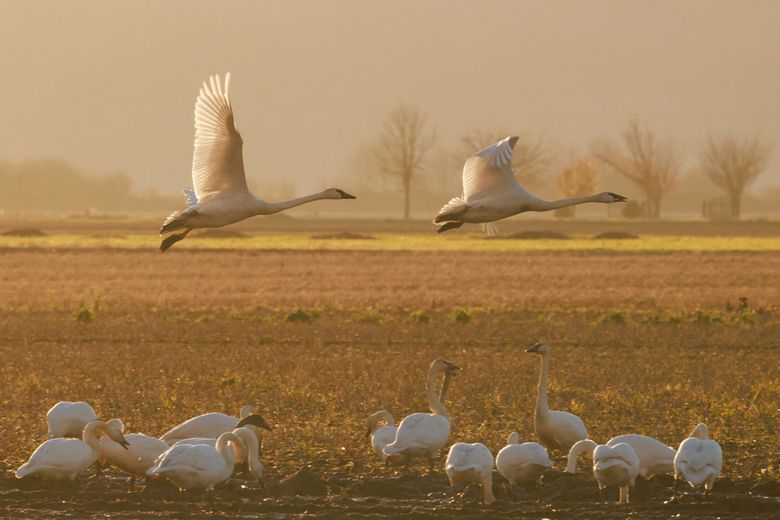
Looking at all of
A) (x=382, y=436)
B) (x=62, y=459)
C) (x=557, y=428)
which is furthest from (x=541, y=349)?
(x=62, y=459)

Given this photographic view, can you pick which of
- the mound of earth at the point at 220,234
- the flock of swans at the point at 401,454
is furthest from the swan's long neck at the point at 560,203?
the mound of earth at the point at 220,234

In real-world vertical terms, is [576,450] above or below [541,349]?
below

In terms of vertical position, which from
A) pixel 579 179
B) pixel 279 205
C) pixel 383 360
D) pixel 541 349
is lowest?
pixel 383 360

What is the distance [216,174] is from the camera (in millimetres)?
14320

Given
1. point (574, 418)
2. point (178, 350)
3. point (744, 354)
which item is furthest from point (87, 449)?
point (744, 354)

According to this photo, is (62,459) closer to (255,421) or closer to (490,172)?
(255,421)

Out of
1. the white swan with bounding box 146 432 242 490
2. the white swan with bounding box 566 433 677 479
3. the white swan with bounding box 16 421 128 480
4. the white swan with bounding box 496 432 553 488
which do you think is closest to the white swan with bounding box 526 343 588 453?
the white swan with bounding box 566 433 677 479

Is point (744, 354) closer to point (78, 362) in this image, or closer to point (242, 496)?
point (78, 362)

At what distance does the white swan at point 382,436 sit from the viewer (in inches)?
541

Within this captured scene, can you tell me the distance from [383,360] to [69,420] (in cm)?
926

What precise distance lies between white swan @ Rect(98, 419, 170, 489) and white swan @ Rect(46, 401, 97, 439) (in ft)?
5.13

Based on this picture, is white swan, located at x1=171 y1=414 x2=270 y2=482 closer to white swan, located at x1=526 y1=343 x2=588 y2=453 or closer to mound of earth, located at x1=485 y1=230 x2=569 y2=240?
white swan, located at x1=526 y1=343 x2=588 y2=453

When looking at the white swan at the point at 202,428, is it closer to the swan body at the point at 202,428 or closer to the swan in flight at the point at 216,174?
the swan body at the point at 202,428

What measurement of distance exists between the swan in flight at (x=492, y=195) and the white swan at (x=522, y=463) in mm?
2473
